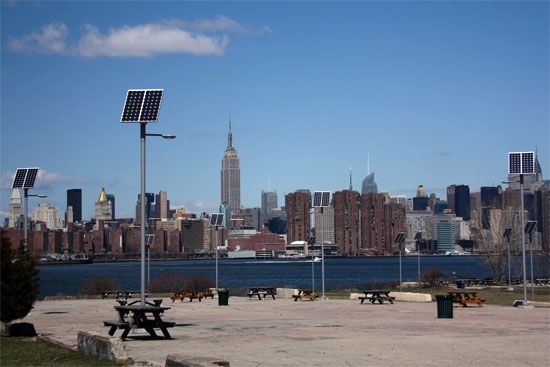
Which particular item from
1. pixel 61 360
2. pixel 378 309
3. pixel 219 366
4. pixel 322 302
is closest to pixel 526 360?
pixel 219 366

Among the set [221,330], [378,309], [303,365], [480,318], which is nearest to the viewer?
[303,365]

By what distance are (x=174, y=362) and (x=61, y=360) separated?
391cm

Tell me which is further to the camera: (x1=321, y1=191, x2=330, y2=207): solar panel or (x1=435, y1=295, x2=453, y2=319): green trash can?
(x1=321, y1=191, x2=330, y2=207): solar panel

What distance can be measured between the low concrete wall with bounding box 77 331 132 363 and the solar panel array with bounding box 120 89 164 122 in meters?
8.13

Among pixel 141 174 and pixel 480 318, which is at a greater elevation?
pixel 141 174

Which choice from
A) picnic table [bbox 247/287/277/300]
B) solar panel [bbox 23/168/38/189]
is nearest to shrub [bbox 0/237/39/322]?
solar panel [bbox 23/168/38/189]

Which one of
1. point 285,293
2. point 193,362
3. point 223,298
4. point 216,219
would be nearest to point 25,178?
point 223,298

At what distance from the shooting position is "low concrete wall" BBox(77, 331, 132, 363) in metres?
19.6

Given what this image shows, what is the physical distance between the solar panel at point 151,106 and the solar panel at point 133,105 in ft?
0.45

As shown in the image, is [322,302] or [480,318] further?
[322,302]

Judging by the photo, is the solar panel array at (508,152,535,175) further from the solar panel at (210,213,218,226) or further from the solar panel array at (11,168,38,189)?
the solar panel at (210,213,218,226)

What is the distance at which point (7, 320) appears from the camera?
26.1 meters

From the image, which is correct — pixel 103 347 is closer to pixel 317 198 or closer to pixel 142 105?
pixel 142 105

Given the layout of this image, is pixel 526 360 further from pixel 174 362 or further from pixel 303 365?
pixel 174 362
